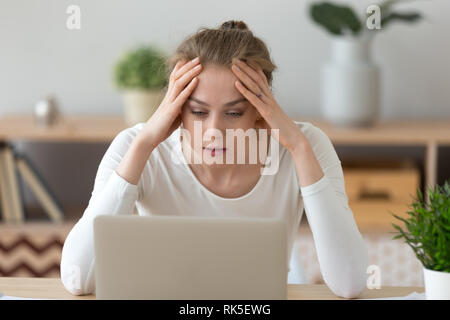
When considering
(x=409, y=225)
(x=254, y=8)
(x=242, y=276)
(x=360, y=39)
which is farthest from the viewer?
(x=254, y=8)

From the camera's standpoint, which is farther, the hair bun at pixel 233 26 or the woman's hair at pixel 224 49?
the hair bun at pixel 233 26

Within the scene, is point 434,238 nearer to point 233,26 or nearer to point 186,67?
point 186,67

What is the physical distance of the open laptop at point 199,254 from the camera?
0.93 metres

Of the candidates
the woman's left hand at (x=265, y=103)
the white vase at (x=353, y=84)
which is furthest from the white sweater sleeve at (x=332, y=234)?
the white vase at (x=353, y=84)

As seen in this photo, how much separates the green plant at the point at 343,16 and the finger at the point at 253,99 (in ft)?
4.50

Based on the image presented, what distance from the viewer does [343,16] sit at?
8.63 feet

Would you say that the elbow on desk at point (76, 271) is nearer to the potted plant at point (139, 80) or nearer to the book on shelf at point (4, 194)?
the potted plant at point (139, 80)

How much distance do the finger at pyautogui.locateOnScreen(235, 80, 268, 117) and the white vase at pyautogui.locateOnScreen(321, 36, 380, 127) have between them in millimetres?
1352

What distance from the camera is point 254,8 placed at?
2900mm

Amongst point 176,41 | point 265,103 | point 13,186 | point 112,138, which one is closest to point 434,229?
point 265,103

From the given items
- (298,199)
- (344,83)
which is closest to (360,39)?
(344,83)

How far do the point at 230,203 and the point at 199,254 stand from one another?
1.92 ft
